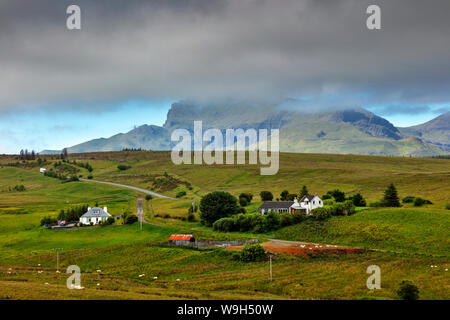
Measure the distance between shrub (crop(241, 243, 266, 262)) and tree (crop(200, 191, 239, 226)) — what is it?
37.6 meters

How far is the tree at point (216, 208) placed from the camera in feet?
345

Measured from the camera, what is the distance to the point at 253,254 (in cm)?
6712

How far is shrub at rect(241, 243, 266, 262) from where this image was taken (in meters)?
66.6

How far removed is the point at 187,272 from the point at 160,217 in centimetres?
5770

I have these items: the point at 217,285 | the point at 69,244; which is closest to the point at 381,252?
the point at 217,285

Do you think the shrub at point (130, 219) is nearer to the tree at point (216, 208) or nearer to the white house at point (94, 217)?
the white house at point (94, 217)

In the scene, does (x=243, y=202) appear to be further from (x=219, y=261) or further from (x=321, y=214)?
(x=219, y=261)

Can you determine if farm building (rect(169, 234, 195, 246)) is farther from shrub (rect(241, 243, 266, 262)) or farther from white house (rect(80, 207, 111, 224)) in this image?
white house (rect(80, 207, 111, 224))

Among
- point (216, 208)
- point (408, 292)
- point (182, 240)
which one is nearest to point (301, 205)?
point (216, 208)

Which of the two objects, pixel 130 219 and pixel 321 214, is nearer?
pixel 321 214

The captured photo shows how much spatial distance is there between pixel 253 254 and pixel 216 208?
3892cm

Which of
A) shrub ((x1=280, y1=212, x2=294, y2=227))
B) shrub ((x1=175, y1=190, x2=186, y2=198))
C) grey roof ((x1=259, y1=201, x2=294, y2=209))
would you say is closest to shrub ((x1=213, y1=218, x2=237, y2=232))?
shrub ((x1=280, y1=212, x2=294, y2=227))

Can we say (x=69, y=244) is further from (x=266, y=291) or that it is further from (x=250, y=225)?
(x=266, y=291)

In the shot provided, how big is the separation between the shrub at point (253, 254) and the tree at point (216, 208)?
37.6m
